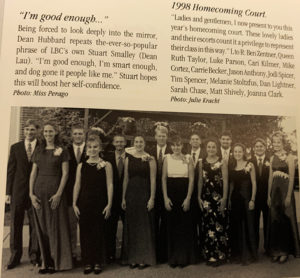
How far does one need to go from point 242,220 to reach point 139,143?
1.13 ft

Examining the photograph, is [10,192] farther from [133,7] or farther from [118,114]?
[133,7]

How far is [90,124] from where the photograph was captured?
0.80 metres

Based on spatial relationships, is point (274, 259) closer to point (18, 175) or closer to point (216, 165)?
point (216, 165)

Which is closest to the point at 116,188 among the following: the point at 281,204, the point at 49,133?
the point at 49,133

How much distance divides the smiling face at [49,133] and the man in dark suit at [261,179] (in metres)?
0.54

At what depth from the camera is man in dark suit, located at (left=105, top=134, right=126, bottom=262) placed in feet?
2.59

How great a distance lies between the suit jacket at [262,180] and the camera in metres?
0.85

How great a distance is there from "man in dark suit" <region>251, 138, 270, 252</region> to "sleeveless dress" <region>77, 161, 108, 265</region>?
408mm

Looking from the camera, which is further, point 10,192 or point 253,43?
point 253,43

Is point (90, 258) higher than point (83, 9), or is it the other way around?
point (83, 9)

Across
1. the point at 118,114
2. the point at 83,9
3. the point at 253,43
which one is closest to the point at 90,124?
the point at 118,114

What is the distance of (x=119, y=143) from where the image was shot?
81cm

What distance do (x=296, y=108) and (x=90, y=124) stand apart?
0.57m

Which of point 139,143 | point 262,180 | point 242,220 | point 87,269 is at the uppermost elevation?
point 139,143
